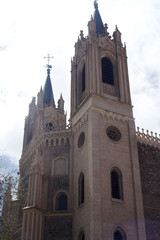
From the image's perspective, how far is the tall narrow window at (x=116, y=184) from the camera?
23750mm

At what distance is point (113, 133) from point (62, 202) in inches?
251

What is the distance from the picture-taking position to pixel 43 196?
2545cm

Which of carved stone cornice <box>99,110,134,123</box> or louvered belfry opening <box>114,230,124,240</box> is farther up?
carved stone cornice <box>99,110,134,123</box>

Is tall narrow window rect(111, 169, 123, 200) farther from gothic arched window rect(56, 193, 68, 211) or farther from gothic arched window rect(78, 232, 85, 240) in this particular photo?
gothic arched window rect(56, 193, 68, 211)

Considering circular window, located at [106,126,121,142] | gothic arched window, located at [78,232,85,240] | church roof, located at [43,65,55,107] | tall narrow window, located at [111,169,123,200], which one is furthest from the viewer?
church roof, located at [43,65,55,107]

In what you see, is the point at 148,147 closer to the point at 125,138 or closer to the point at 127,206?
the point at 125,138

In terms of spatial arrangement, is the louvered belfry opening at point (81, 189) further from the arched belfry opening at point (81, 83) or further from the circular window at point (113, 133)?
the arched belfry opening at point (81, 83)

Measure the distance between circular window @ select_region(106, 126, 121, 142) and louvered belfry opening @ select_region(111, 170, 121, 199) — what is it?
9.03 ft

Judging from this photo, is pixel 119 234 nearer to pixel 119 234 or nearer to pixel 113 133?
pixel 119 234

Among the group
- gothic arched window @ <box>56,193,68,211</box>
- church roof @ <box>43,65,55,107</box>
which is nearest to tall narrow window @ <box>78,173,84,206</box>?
gothic arched window @ <box>56,193,68,211</box>

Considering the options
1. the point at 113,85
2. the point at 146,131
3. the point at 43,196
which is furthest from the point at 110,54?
the point at 43,196

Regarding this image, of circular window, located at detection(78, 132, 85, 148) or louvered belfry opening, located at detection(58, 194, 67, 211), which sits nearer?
louvered belfry opening, located at detection(58, 194, 67, 211)

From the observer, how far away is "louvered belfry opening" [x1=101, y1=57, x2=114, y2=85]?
2955cm

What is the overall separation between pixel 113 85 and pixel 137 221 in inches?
456
